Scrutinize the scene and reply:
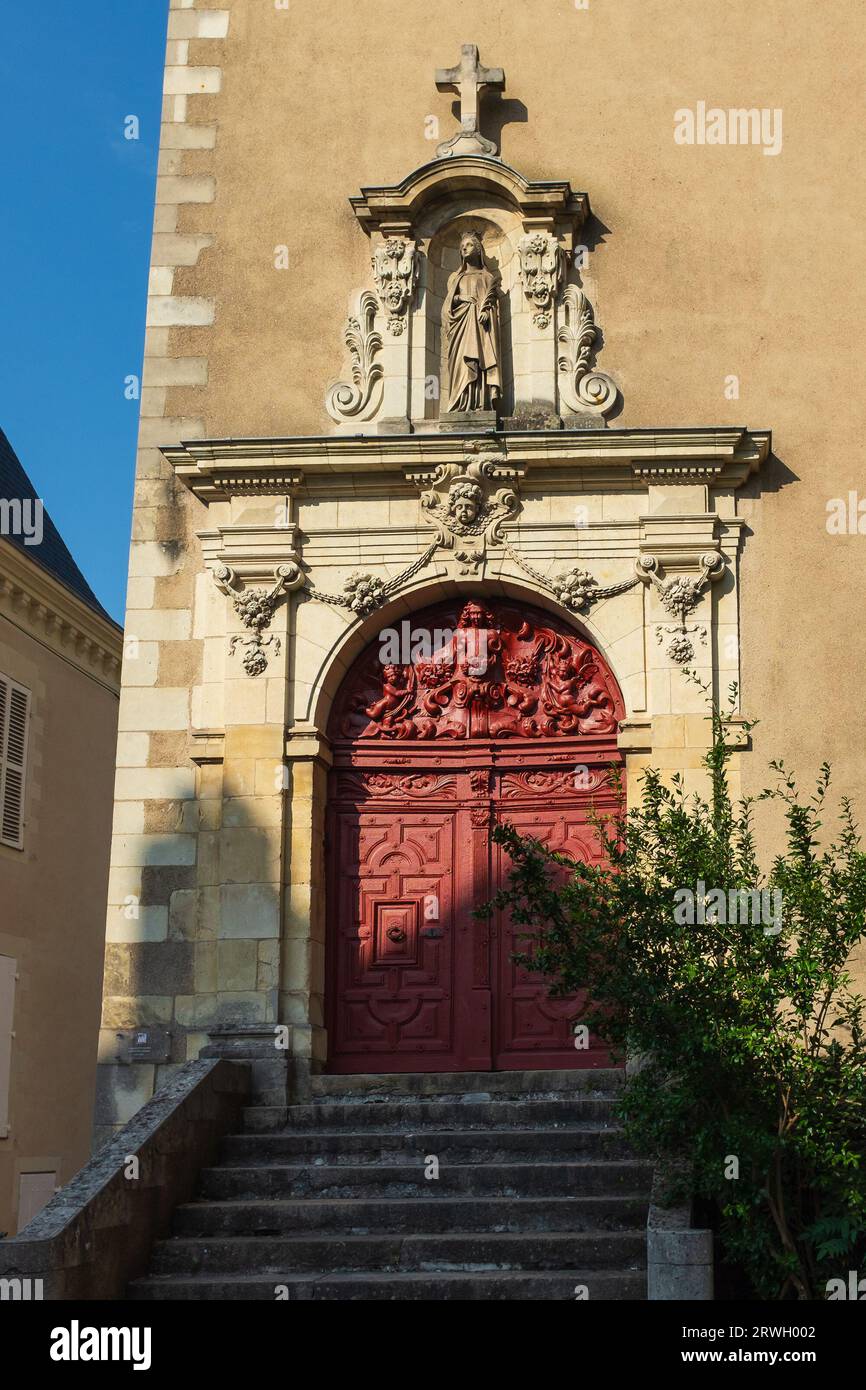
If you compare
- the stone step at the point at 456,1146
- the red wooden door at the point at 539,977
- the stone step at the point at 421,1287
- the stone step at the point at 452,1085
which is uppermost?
the red wooden door at the point at 539,977

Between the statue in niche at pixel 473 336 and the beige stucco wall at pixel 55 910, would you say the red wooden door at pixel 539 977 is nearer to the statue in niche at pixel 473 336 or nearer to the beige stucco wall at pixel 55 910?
the statue in niche at pixel 473 336

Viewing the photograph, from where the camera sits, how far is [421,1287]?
264 inches

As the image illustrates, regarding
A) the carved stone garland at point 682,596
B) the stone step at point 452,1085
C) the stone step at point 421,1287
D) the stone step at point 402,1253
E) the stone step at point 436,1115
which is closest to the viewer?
the stone step at point 421,1287

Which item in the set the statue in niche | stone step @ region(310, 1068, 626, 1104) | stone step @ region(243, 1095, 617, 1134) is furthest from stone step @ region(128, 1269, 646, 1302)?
the statue in niche

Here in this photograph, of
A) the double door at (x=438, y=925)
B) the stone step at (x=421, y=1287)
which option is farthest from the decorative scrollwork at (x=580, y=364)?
the stone step at (x=421, y=1287)

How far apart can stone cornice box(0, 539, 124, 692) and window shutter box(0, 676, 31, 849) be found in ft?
2.10

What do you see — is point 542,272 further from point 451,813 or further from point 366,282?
point 451,813

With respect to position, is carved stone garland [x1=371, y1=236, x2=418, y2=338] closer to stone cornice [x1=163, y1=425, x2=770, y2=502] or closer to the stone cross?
the stone cross

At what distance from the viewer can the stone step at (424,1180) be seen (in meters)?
7.59

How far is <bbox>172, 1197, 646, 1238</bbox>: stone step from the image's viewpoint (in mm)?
7277

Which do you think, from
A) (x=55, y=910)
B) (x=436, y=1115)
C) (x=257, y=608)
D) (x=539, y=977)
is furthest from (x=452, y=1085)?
(x=55, y=910)

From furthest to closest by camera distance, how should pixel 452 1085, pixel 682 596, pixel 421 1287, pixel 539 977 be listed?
pixel 539 977 → pixel 682 596 → pixel 452 1085 → pixel 421 1287

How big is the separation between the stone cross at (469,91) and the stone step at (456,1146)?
18.8ft

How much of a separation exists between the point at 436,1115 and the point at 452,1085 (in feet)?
1.89
